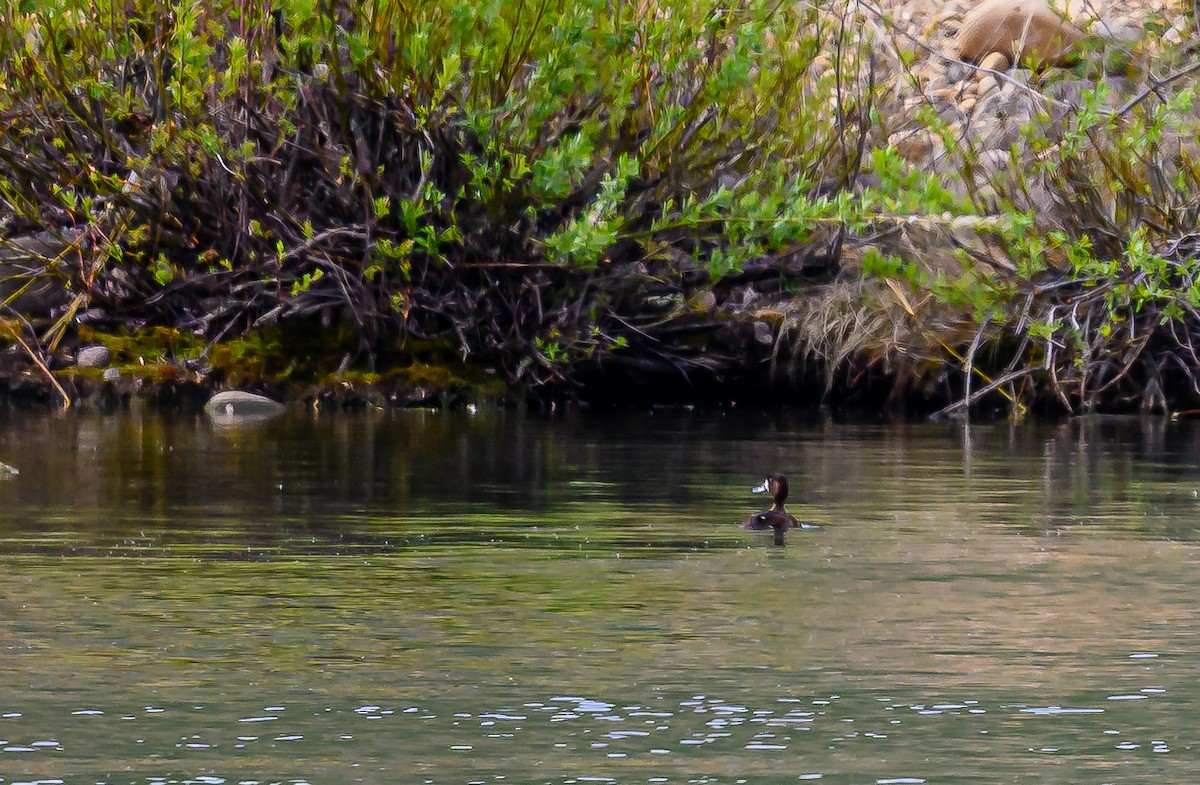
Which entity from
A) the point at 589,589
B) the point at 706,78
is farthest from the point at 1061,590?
the point at 706,78

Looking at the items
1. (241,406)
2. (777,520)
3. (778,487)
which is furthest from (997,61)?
(777,520)

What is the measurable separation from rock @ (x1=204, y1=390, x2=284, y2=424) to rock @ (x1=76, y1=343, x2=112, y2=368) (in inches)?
57.1

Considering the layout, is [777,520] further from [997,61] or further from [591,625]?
[997,61]

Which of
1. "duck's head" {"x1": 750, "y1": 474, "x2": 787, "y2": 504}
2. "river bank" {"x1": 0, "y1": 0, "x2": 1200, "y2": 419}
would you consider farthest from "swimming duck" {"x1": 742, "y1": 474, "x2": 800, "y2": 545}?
"river bank" {"x1": 0, "y1": 0, "x2": 1200, "y2": 419}

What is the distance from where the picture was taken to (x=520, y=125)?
23.0 m

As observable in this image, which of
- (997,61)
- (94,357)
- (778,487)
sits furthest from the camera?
(997,61)

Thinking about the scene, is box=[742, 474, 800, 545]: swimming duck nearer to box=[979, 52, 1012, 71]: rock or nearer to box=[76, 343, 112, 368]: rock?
box=[76, 343, 112, 368]: rock

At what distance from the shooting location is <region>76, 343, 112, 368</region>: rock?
81.3ft

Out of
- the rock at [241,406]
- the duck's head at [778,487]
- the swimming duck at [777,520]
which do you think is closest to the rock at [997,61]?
the rock at [241,406]

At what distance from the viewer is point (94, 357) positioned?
81.3ft

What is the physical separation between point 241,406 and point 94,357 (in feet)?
6.75

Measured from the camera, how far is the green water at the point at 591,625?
23.6 feet

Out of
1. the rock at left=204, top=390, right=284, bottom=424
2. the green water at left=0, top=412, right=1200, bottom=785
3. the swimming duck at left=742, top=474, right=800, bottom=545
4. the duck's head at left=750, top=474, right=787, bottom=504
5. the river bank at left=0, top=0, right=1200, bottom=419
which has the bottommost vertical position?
the green water at left=0, top=412, right=1200, bottom=785

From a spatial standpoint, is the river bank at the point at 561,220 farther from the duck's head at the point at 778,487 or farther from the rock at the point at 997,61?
the rock at the point at 997,61
